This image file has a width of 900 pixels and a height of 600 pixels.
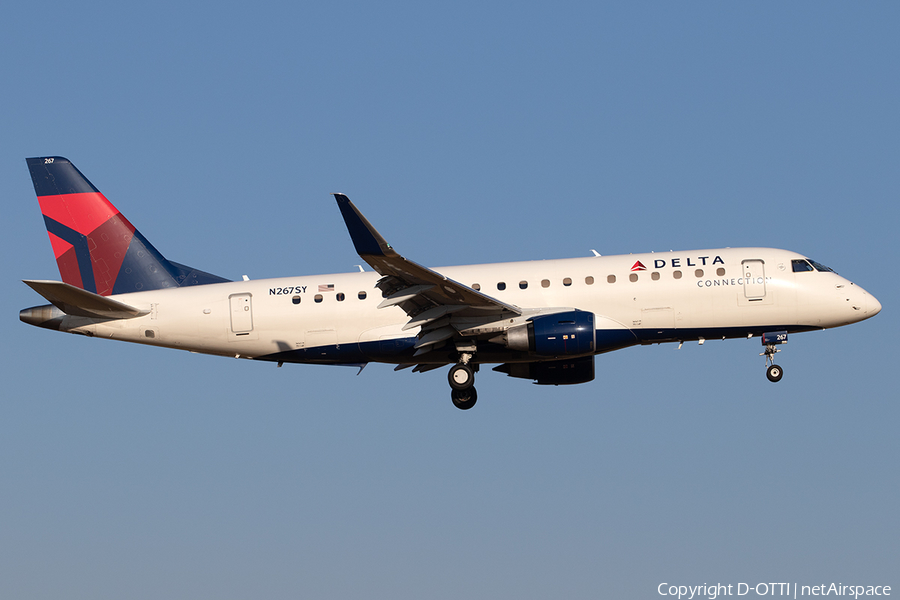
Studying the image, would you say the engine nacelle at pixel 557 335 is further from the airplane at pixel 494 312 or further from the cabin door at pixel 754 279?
the cabin door at pixel 754 279

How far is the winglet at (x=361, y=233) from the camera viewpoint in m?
28.9

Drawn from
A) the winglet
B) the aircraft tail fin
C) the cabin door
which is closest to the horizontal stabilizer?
the aircraft tail fin

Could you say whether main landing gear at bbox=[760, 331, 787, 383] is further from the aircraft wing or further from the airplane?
the aircraft wing

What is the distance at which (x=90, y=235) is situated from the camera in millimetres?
39375

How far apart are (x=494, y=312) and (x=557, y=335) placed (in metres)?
2.28

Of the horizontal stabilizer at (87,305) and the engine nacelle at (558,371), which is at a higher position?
the horizontal stabilizer at (87,305)

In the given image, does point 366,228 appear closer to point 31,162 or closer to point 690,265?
point 690,265

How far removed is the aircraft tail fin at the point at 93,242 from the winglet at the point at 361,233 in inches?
432

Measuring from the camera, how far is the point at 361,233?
29453mm

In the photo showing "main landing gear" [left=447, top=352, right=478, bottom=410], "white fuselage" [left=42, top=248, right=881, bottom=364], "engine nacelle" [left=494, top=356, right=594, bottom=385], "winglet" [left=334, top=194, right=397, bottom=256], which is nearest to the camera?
"winglet" [left=334, top=194, right=397, bottom=256]

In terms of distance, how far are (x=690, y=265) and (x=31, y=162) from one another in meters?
26.0

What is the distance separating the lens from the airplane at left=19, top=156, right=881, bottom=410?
113 ft

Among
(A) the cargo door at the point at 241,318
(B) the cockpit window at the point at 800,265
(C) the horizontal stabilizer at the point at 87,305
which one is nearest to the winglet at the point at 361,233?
(A) the cargo door at the point at 241,318

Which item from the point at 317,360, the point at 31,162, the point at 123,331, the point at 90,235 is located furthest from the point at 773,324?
the point at 31,162
